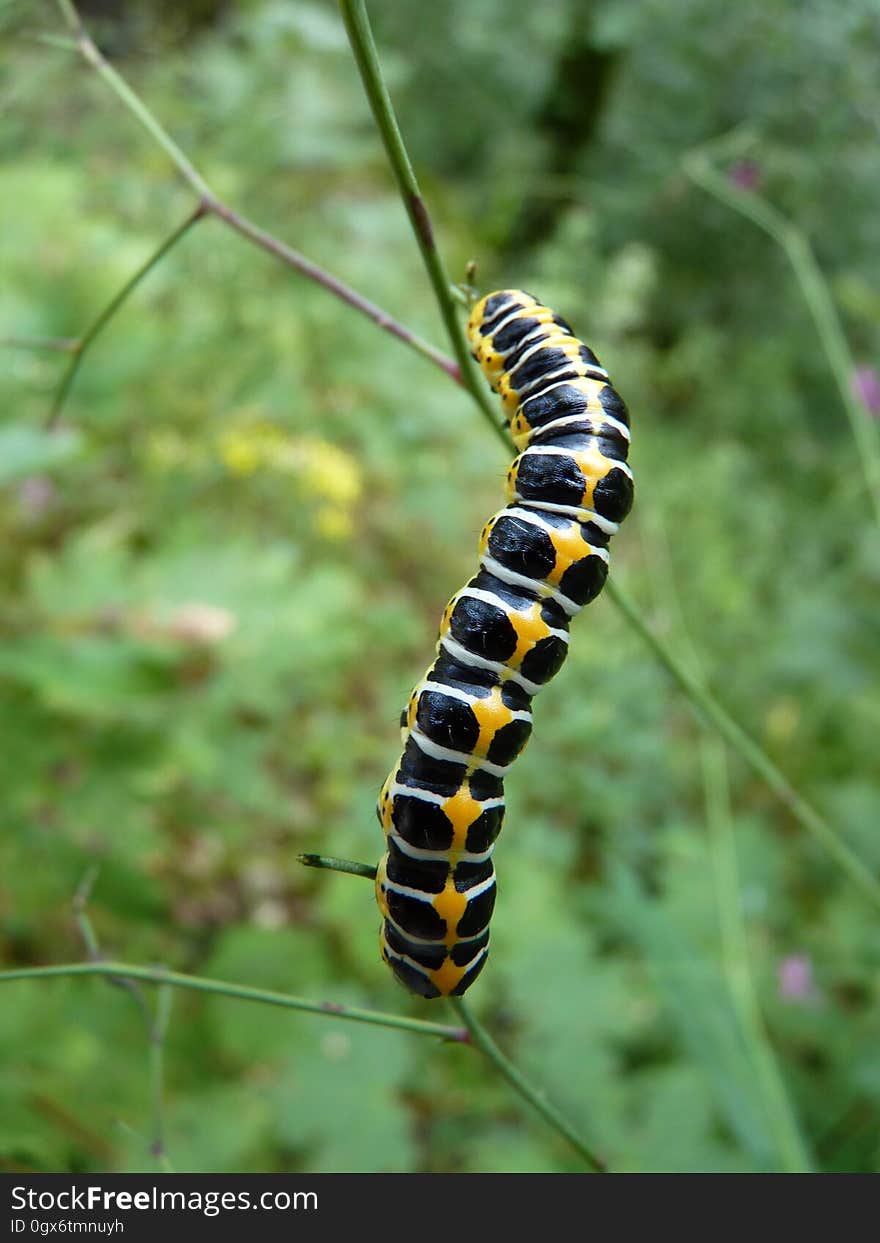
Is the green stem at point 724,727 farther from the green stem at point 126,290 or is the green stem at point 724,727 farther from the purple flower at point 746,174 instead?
the purple flower at point 746,174

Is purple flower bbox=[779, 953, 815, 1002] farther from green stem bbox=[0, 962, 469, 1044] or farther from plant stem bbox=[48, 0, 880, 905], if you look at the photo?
green stem bbox=[0, 962, 469, 1044]

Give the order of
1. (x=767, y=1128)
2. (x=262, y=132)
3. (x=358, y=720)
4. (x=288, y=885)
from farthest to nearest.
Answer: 1. (x=262, y=132)
2. (x=358, y=720)
3. (x=288, y=885)
4. (x=767, y=1128)

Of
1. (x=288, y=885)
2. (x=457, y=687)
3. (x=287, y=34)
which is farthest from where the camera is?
(x=287, y=34)

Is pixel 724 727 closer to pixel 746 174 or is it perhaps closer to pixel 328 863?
pixel 328 863

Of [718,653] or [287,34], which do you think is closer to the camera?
[718,653]

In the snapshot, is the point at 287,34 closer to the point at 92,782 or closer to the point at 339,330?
the point at 339,330

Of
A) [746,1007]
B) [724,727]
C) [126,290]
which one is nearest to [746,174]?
[724,727]

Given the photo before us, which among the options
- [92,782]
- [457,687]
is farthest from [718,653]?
[457,687]
